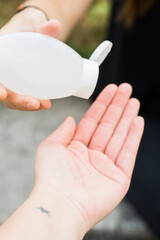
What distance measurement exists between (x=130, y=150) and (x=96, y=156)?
93 mm

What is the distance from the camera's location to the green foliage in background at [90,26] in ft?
6.54

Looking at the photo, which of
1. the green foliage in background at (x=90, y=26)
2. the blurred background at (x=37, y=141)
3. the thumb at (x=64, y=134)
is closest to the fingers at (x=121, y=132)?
the thumb at (x=64, y=134)

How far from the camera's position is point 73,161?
743mm

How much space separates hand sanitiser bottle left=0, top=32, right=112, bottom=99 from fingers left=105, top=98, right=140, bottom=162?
0.70 ft

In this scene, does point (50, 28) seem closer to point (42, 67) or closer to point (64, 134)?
point (42, 67)

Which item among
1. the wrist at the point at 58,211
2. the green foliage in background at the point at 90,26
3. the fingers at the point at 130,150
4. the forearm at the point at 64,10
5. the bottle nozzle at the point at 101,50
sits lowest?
the green foliage in background at the point at 90,26

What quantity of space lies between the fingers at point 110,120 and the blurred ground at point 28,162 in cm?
54

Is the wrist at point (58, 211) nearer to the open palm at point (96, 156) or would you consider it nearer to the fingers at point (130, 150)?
the open palm at point (96, 156)

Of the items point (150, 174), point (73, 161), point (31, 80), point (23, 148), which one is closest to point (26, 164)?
point (23, 148)

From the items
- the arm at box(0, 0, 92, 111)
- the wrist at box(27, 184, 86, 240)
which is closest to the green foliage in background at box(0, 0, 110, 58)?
the arm at box(0, 0, 92, 111)

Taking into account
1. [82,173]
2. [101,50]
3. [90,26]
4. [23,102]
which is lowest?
[90,26]

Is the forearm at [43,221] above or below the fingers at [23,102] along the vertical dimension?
below

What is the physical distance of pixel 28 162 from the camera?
148 cm

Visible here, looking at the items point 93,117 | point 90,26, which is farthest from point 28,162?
point 90,26
